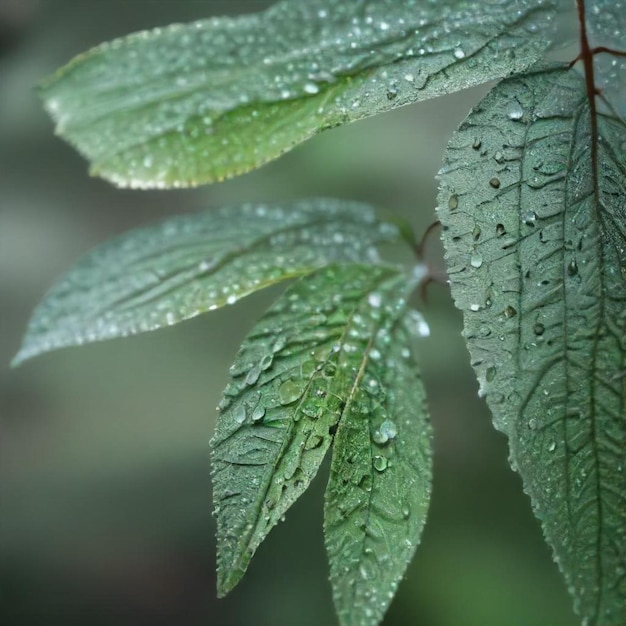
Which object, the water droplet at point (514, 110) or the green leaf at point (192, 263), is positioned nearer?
the water droplet at point (514, 110)

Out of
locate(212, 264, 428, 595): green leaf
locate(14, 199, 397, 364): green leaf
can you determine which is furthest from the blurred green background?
locate(212, 264, 428, 595): green leaf

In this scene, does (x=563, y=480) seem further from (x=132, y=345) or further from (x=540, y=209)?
(x=132, y=345)

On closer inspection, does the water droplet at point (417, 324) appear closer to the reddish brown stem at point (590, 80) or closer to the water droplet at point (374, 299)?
the water droplet at point (374, 299)

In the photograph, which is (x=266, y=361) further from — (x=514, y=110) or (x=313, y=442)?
(x=514, y=110)

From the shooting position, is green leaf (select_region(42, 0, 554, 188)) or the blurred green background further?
the blurred green background

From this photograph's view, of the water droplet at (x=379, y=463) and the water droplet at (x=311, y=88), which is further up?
the water droplet at (x=311, y=88)

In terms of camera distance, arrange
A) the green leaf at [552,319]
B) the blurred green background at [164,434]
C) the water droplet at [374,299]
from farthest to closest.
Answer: the blurred green background at [164,434], the water droplet at [374,299], the green leaf at [552,319]

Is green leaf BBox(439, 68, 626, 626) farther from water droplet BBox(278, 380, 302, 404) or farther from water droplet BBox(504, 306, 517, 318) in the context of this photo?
water droplet BBox(278, 380, 302, 404)

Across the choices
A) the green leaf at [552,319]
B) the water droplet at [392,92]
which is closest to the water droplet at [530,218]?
the green leaf at [552,319]
